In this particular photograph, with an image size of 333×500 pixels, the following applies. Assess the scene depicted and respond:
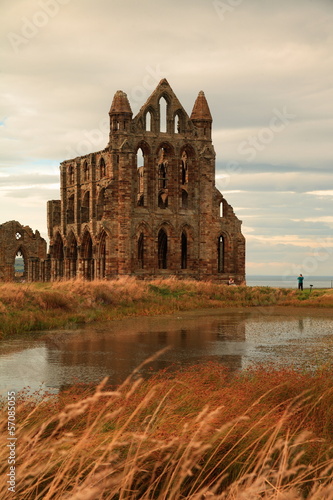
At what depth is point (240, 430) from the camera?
21.2 feet

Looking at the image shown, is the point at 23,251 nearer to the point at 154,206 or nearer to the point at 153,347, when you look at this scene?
the point at 154,206

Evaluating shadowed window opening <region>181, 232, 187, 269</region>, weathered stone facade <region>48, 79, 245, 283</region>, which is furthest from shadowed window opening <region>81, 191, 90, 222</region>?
shadowed window opening <region>181, 232, 187, 269</region>

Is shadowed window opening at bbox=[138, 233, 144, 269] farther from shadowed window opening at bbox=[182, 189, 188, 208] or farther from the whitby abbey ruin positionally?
shadowed window opening at bbox=[182, 189, 188, 208]

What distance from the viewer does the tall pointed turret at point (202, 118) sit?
163 feet

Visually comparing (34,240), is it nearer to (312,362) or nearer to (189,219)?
(189,219)

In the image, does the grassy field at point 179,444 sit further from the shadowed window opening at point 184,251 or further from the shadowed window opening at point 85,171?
the shadowed window opening at point 85,171

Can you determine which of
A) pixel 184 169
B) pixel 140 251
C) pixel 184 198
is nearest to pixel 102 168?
pixel 184 169

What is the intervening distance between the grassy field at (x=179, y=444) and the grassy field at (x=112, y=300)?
13.0 metres

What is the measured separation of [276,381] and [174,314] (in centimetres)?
1938

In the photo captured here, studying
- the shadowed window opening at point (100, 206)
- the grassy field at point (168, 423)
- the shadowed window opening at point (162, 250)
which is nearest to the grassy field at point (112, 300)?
the grassy field at point (168, 423)

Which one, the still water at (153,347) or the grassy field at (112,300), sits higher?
the grassy field at (112,300)

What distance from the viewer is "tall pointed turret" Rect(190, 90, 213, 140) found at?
163 ft

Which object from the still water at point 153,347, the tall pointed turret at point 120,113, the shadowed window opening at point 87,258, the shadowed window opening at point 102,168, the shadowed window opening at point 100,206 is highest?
the tall pointed turret at point 120,113

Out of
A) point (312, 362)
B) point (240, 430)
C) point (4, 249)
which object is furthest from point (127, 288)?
point (4, 249)
